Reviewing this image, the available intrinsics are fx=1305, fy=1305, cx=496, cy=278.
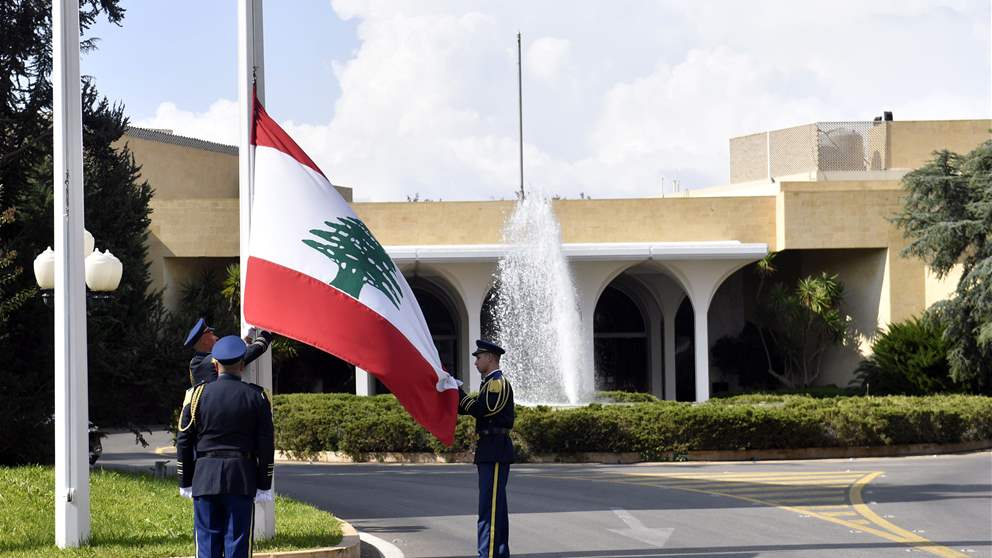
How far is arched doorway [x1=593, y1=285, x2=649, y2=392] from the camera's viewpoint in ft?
145

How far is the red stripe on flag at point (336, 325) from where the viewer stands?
925 centimetres

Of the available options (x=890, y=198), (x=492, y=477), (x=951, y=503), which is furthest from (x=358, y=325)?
(x=890, y=198)

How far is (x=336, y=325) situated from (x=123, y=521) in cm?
382

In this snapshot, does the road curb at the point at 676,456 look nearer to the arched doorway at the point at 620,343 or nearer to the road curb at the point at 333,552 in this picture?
the road curb at the point at 333,552

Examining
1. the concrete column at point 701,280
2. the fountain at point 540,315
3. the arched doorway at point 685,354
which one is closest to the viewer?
the fountain at point 540,315

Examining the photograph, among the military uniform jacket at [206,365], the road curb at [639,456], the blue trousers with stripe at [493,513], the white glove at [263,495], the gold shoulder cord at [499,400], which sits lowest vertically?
the road curb at [639,456]

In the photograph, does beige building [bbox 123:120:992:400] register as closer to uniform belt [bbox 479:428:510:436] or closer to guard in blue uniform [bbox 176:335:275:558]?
uniform belt [bbox 479:428:510:436]

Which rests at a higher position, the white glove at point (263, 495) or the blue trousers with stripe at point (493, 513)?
the white glove at point (263, 495)

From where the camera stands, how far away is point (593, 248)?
3612cm

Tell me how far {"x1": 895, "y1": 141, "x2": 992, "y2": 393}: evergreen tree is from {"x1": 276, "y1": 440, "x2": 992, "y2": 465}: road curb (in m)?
8.13

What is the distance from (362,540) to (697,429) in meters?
11.6

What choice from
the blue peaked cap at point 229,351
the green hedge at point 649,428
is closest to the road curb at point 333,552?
the blue peaked cap at point 229,351

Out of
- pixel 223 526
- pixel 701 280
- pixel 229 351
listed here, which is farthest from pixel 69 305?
pixel 701 280

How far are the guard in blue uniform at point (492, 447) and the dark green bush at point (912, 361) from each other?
2628cm
